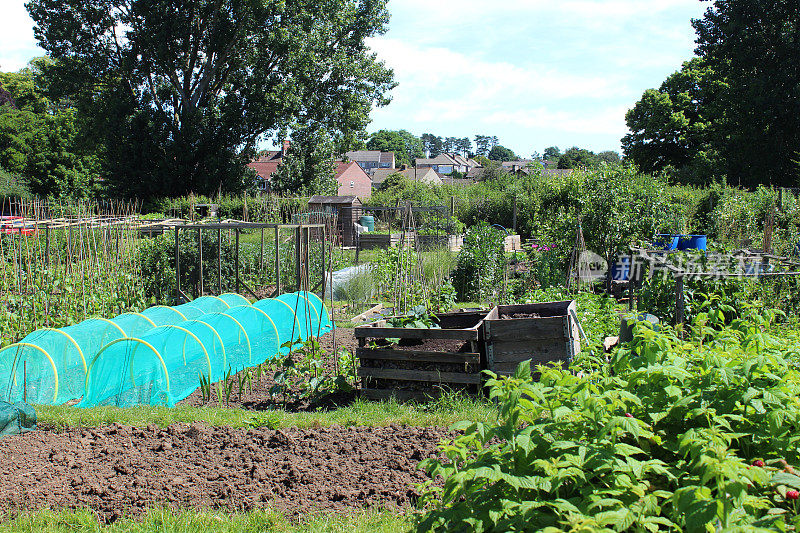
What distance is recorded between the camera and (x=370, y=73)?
29.0 m

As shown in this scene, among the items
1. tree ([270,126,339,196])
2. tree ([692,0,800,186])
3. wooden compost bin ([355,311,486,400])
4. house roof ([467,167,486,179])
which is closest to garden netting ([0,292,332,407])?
wooden compost bin ([355,311,486,400])

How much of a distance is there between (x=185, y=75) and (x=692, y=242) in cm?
2182

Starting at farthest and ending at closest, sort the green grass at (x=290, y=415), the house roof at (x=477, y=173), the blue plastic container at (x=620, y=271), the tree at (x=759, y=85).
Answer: the house roof at (x=477, y=173) < the tree at (x=759, y=85) < the blue plastic container at (x=620, y=271) < the green grass at (x=290, y=415)

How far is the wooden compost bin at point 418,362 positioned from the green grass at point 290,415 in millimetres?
189

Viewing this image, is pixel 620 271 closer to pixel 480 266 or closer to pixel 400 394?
pixel 480 266

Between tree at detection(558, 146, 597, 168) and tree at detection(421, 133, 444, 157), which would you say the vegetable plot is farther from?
tree at detection(421, 133, 444, 157)

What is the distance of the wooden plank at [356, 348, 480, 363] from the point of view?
568cm

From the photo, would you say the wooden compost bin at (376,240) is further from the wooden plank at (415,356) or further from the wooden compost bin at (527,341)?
the wooden compost bin at (527,341)

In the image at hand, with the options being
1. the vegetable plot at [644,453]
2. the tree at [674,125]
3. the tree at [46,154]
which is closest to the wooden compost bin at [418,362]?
the vegetable plot at [644,453]

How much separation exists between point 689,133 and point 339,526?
128 ft

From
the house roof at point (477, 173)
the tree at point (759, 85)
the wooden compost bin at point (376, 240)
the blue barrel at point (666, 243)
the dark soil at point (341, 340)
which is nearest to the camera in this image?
the dark soil at point (341, 340)

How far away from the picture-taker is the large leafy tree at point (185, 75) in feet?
78.3

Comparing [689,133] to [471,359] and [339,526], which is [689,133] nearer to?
[471,359]

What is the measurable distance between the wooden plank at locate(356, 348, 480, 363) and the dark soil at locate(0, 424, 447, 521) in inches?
45.1
